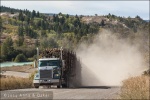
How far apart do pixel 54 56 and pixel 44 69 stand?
2.28m

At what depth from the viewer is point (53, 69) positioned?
32594 millimetres

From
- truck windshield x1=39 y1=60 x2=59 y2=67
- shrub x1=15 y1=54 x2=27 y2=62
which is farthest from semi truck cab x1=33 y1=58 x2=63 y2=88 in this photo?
shrub x1=15 y1=54 x2=27 y2=62

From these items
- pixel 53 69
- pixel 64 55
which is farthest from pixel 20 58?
pixel 53 69

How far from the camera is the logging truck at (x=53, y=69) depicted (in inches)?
1278

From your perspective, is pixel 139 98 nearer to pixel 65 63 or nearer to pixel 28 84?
pixel 65 63

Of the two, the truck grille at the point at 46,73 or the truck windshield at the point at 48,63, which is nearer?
the truck grille at the point at 46,73

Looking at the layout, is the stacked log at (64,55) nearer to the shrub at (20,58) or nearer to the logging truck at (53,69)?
the logging truck at (53,69)

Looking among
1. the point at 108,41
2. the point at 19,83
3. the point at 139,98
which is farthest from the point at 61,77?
the point at 108,41

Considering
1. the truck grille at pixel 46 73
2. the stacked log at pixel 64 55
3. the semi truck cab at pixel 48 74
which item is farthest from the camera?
the stacked log at pixel 64 55

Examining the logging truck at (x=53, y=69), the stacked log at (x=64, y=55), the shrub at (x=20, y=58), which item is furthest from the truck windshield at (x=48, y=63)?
the shrub at (x=20, y=58)

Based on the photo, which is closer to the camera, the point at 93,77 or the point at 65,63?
the point at 65,63

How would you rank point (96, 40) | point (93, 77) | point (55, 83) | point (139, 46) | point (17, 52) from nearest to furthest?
point (55, 83) < point (93, 77) < point (139, 46) < point (96, 40) < point (17, 52)

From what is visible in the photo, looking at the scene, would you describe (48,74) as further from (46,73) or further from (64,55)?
(64,55)

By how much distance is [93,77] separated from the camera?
5069 cm
